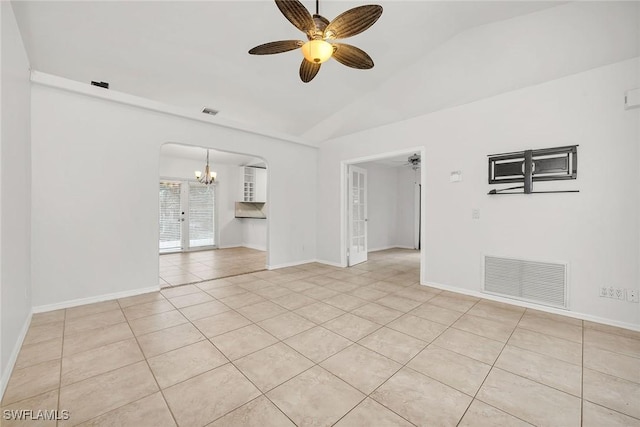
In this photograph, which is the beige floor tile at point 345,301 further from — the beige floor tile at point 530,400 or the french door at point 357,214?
the french door at point 357,214

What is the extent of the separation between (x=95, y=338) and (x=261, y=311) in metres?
1.52

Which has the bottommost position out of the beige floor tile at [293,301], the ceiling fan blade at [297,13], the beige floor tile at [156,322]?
the beige floor tile at [293,301]

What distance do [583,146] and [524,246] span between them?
4.11 ft

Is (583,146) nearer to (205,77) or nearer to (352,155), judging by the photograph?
(352,155)

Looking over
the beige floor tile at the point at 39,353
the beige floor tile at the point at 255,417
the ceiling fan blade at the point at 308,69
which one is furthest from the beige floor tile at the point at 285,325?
the ceiling fan blade at the point at 308,69

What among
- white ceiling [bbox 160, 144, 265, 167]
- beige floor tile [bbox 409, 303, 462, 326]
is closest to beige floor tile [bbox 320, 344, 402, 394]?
beige floor tile [bbox 409, 303, 462, 326]

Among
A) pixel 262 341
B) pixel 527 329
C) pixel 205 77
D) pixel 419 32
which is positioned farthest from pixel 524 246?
pixel 205 77

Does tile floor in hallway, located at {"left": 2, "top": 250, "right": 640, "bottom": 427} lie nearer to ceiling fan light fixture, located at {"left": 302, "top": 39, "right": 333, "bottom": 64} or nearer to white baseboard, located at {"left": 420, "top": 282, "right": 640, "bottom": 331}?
white baseboard, located at {"left": 420, "top": 282, "right": 640, "bottom": 331}

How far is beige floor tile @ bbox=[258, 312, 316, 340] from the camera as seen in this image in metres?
2.45

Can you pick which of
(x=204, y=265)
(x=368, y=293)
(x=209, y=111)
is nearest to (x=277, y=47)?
(x=209, y=111)

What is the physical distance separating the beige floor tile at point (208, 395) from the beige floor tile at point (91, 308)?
6.66 feet

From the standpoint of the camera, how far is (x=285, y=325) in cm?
262

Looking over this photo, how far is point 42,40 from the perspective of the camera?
2723mm

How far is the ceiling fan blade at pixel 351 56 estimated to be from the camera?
95.3 inches
